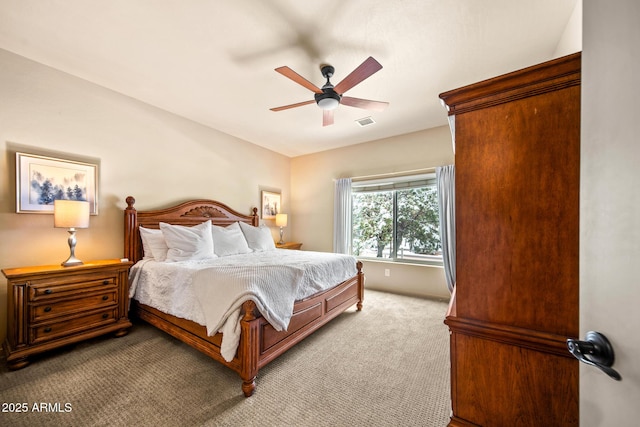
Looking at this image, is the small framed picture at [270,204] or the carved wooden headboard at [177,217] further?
the small framed picture at [270,204]

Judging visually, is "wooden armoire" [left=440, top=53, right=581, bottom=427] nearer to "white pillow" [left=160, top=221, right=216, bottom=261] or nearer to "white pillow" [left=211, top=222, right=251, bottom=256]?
"white pillow" [left=160, top=221, right=216, bottom=261]

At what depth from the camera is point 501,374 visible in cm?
102

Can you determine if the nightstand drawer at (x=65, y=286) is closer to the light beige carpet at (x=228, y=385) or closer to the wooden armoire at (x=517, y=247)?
the light beige carpet at (x=228, y=385)

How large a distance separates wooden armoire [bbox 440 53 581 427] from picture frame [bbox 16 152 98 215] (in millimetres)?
3551

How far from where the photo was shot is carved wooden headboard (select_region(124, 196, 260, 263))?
9.62ft

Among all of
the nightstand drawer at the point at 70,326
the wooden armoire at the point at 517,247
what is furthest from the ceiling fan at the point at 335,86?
the nightstand drawer at the point at 70,326

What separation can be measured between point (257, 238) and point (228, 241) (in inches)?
22.9

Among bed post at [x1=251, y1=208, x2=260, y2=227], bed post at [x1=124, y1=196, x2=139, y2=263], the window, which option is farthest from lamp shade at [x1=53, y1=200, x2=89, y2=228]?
the window

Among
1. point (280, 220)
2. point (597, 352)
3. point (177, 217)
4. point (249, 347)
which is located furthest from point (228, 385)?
point (280, 220)

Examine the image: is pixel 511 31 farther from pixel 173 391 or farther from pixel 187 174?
pixel 187 174

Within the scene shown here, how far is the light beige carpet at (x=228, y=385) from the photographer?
1.49m

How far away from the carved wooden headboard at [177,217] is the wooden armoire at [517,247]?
3451 mm

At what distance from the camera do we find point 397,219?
4371mm

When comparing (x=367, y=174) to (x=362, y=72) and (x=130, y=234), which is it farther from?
(x=130, y=234)
